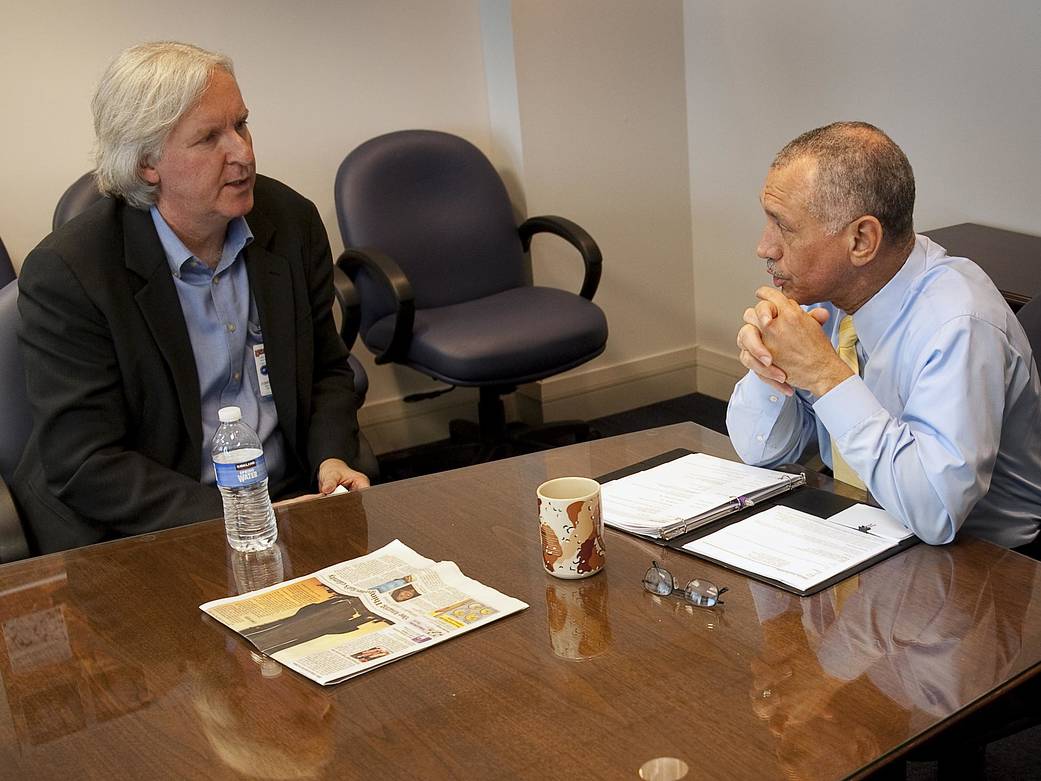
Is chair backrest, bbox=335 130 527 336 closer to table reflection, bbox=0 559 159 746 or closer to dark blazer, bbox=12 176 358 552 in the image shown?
dark blazer, bbox=12 176 358 552

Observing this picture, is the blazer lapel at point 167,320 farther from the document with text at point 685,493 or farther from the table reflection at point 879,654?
the table reflection at point 879,654

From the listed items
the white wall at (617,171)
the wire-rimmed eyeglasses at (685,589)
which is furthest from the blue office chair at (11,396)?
the white wall at (617,171)

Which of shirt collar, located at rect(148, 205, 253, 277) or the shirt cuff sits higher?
shirt collar, located at rect(148, 205, 253, 277)

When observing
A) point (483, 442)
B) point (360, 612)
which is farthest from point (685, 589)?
point (483, 442)

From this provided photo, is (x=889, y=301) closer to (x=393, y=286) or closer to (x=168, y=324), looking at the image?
(x=168, y=324)

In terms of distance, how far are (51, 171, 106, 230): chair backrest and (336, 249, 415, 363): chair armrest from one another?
74 centimetres

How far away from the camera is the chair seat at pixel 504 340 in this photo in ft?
11.2

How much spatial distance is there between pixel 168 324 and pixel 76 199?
123cm

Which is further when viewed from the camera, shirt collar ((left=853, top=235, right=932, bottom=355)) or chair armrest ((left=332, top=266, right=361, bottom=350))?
chair armrest ((left=332, top=266, right=361, bottom=350))

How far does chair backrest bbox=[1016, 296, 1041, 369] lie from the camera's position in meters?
1.91

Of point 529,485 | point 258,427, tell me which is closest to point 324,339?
point 258,427

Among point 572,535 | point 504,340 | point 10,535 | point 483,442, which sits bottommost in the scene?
point 483,442

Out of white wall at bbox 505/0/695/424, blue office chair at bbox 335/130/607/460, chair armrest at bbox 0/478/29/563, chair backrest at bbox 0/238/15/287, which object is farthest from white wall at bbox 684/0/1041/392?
chair armrest at bbox 0/478/29/563

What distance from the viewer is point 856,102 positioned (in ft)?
12.0
